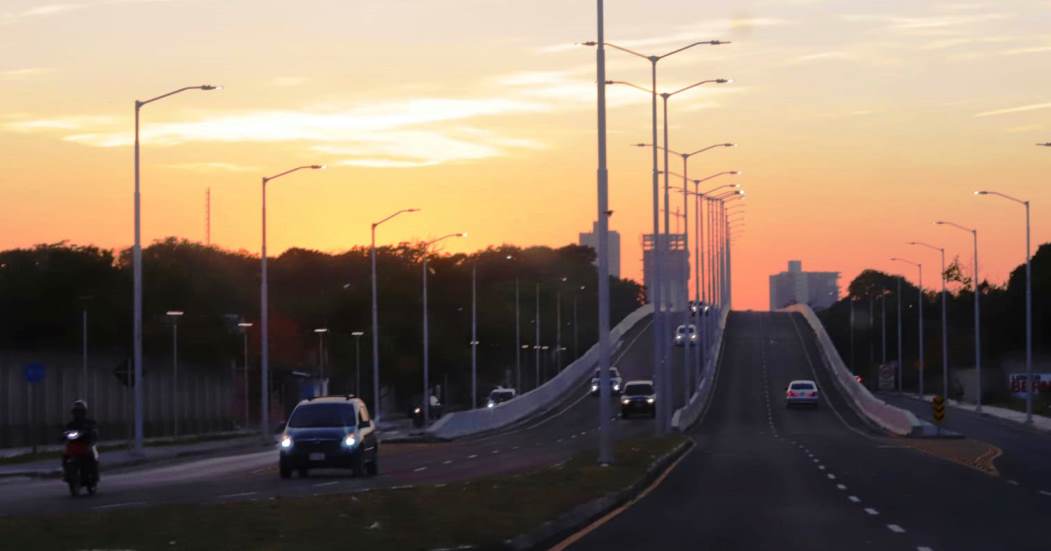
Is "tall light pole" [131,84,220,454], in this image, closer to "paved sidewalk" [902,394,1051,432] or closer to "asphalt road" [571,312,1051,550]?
"asphalt road" [571,312,1051,550]

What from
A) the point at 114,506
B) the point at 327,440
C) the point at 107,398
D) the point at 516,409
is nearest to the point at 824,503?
the point at 114,506

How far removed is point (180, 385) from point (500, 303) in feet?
283

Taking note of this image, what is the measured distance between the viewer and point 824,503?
106ft

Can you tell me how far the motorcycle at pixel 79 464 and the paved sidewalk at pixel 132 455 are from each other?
33.1 feet

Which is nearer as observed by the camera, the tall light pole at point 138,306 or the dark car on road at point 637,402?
the tall light pole at point 138,306

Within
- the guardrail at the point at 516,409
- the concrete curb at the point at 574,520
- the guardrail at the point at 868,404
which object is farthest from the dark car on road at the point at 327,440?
the guardrail at the point at 868,404

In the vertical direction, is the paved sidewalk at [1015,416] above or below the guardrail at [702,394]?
below

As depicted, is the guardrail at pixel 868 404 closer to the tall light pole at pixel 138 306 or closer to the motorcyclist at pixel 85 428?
the tall light pole at pixel 138 306

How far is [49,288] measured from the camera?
322 ft

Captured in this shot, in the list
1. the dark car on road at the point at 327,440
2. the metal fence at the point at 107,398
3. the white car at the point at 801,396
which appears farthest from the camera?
the white car at the point at 801,396

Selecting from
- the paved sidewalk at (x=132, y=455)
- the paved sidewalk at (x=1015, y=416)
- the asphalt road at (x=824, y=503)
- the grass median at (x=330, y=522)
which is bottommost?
the paved sidewalk at (x=1015, y=416)

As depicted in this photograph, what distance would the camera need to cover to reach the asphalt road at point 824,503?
23891mm

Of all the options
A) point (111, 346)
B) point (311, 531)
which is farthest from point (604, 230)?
point (111, 346)

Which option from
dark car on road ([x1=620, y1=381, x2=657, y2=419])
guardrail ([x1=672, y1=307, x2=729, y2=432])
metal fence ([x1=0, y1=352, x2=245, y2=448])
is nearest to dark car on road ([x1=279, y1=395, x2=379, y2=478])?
metal fence ([x1=0, y1=352, x2=245, y2=448])
